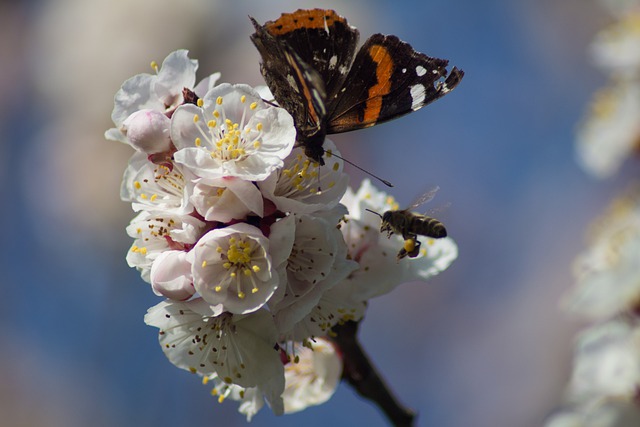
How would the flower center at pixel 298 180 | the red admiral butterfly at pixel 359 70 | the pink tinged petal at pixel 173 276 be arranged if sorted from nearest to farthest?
the pink tinged petal at pixel 173 276 < the flower center at pixel 298 180 < the red admiral butterfly at pixel 359 70

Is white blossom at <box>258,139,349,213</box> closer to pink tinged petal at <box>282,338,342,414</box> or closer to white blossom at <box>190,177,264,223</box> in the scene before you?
white blossom at <box>190,177,264,223</box>

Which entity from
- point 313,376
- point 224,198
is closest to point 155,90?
point 224,198

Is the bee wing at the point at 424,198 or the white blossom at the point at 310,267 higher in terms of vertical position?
the bee wing at the point at 424,198

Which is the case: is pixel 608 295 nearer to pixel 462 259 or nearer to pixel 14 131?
pixel 462 259

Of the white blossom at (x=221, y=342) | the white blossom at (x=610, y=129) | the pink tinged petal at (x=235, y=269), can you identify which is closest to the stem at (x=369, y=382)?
the white blossom at (x=221, y=342)

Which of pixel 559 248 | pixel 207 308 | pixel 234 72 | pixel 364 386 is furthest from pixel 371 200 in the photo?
pixel 559 248

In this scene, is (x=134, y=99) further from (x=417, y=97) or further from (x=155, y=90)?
(x=417, y=97)

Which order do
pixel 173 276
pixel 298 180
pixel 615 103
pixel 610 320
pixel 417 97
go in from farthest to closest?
pixel 615 103, pixel 610 320, pixel 417 97, pixel 298 180, pixel 173 276

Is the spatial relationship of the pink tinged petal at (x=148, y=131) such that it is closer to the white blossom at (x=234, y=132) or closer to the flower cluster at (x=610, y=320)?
the white blossom at (x=234, y=132)
